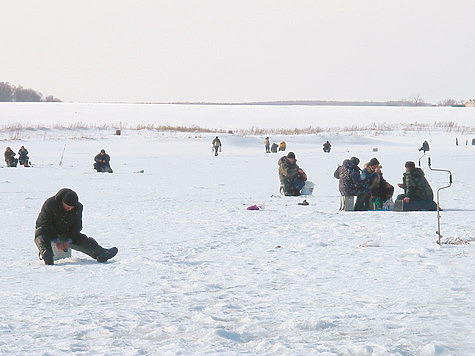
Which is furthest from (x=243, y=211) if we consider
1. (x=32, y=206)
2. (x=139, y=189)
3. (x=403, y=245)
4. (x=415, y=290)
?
(x=415, y=290)

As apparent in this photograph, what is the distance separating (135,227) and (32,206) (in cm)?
470

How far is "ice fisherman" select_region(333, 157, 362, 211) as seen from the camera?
15.2m

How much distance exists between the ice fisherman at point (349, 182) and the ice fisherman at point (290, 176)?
9.26ft

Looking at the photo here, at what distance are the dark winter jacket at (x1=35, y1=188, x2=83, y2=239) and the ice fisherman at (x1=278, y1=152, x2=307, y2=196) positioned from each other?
29.8ft

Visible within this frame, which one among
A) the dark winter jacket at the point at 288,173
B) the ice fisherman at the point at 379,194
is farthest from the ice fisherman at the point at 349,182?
the dark winter jacket at the point at 288,173

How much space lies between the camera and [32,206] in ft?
57.9

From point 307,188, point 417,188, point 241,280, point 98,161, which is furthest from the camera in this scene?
point 98,161

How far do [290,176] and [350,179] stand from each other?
145 inches

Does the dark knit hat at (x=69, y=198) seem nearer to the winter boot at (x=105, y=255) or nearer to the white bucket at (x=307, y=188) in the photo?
the winter boot at (x=105, y=255)

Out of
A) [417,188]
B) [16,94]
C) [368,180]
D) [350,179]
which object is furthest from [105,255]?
[16,94]

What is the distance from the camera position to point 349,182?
15359 mm

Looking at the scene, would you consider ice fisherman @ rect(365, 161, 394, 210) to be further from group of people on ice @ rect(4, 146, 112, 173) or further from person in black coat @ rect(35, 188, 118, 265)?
group of people on ice @ rect(4, 146, 112, 173)

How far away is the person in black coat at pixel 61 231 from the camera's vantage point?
31.6 ft

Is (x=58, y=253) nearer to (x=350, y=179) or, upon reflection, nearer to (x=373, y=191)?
(x=350, y=179)
